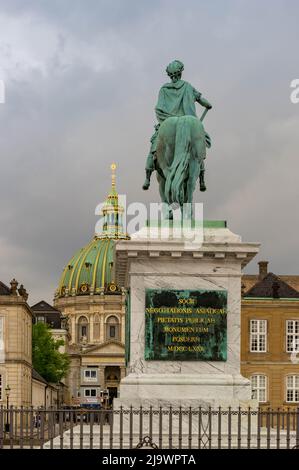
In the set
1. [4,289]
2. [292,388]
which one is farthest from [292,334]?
[4,289]

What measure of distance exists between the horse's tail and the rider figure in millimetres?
699

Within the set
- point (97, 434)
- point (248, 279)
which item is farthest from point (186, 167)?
point (248, 279)

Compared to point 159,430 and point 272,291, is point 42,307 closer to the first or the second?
point 272,291

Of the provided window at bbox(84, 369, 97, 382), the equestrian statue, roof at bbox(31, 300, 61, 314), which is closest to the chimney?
the equestrian statue

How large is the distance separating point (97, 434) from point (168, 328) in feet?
10.5

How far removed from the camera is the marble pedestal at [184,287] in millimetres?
29875

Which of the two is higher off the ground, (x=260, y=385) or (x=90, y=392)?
(x=260, y=385)

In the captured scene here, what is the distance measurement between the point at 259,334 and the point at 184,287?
50.5 meters

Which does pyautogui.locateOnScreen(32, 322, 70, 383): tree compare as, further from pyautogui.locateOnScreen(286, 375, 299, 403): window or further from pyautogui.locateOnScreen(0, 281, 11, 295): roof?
pyautogui.locateOnScreen(286, 375, 299, 403): window

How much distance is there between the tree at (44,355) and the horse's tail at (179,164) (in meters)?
85.6

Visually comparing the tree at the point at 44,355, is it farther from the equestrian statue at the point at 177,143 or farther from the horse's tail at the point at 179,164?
the horse's tail at the point at 179,164

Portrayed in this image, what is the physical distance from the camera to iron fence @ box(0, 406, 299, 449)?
85.9 feet

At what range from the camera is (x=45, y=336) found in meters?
118

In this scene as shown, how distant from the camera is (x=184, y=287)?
100 ft
